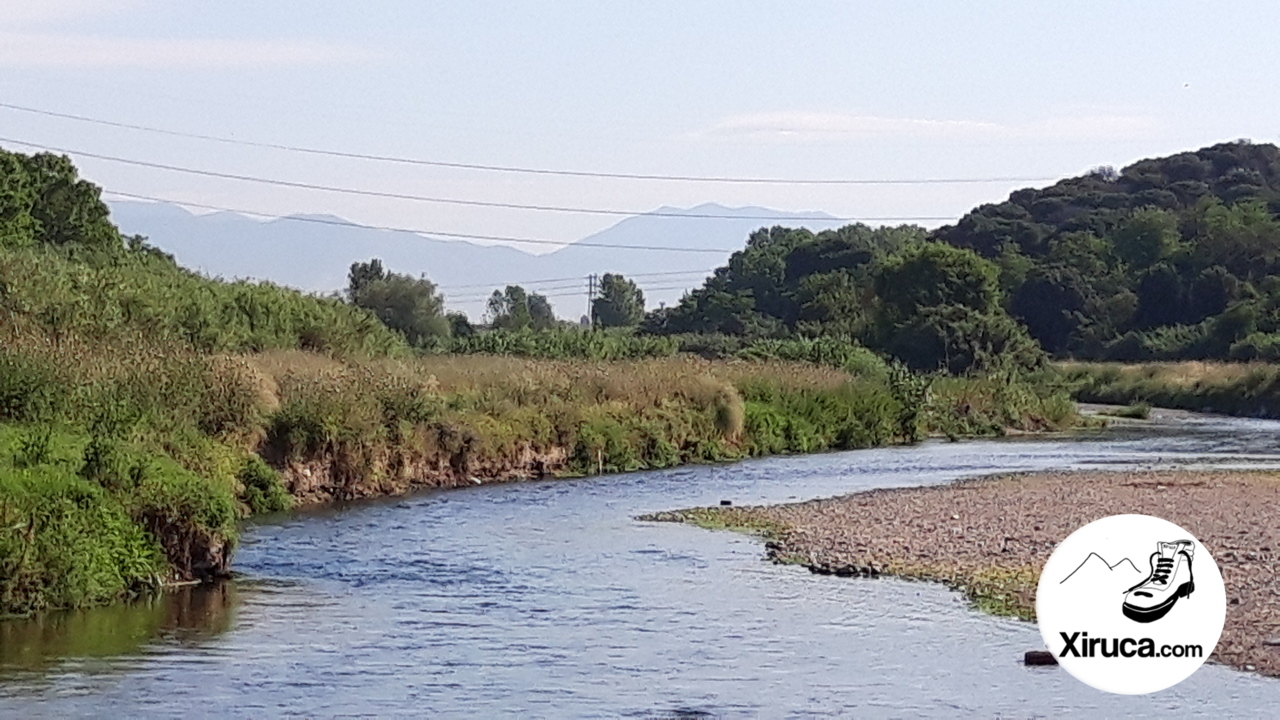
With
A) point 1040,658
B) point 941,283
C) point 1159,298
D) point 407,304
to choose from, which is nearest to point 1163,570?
point 1040,658

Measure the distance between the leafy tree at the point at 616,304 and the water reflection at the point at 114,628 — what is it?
A: 134 meters

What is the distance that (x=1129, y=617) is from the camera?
15211mm

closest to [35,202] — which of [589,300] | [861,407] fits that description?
[861,407]

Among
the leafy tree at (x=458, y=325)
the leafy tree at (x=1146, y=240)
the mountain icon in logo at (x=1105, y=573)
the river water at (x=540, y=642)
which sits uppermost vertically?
the leafy tree at (x=1146, y=240)

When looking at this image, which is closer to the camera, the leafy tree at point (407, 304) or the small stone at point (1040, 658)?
Result: the small stone at point (1040, 658)

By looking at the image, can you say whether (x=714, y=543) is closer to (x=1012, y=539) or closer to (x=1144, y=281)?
(x=1012, y=539)

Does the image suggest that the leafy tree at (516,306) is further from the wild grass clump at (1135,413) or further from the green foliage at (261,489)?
the green foliage at (261,489)

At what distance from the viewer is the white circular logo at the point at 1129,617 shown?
15469mm

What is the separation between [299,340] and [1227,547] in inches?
1142

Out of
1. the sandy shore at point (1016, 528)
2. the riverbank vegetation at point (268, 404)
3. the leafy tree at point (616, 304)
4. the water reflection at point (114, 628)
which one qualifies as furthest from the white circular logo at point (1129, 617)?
the leafy tree at point (616, 304)

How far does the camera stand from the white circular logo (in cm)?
1547

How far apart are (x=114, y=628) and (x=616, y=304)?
138m

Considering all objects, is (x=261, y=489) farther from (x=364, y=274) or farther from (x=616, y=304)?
(x=616, y=304)

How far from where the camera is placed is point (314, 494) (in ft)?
110
